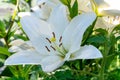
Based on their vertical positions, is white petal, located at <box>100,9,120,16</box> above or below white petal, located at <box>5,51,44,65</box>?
above

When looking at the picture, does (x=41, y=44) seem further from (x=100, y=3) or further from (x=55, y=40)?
(x=100, y=3)

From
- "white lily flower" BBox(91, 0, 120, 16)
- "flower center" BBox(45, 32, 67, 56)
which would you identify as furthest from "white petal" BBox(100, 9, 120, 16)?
"flower center" BBox(45, 32, 67, 56)

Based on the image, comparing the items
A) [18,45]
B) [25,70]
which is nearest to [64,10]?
[18,45]

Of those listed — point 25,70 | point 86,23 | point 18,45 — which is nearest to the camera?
point 86,23

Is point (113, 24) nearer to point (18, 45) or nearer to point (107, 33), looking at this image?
point (107, 33)

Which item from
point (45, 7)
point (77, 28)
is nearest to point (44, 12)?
point (45, 7)

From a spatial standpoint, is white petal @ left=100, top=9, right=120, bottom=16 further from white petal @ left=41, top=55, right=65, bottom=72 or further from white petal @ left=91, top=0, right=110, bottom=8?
white petal @ left=41, top=55, right=65, bottom=72
